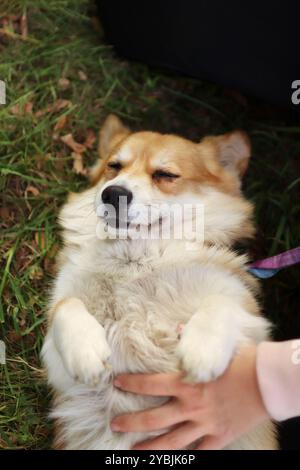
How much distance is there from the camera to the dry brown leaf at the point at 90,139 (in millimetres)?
2932

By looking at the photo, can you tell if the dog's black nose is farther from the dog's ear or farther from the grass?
the grass

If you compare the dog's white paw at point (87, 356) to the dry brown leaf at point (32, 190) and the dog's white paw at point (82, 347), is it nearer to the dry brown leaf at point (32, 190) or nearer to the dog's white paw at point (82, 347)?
the dog's white paw at point (82, 347)

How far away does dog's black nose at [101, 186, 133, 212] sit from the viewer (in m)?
1.97

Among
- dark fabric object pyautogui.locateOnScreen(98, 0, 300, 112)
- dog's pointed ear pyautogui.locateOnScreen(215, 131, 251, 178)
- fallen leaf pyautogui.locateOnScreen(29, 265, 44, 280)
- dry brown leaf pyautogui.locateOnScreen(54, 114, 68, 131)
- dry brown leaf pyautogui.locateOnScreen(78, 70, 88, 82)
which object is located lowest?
fallen leaf pyautogui.locateOnScreen(29, 265, 44, 280)

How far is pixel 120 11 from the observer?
108 inches

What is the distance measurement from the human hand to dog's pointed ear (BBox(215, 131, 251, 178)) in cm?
97

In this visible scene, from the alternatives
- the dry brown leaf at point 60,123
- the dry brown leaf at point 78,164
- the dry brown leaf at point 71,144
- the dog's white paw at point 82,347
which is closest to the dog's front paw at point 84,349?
the dog's white paw at point 82,347

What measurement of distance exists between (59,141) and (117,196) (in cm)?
109

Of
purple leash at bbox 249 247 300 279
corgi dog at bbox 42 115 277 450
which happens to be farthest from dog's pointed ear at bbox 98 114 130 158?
purple leash at bbox 249 247 300 279

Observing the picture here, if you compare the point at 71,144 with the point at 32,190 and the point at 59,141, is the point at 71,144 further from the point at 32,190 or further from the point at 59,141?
the point at 32,190

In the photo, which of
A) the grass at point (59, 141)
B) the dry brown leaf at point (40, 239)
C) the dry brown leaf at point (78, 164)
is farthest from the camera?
the dry brown leaf at point (78, 164)

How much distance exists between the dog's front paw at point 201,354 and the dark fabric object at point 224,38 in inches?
58.2

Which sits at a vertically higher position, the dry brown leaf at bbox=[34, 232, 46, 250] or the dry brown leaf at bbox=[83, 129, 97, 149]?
the dry brown leaf at bbox=[83, 129, 97, 149]

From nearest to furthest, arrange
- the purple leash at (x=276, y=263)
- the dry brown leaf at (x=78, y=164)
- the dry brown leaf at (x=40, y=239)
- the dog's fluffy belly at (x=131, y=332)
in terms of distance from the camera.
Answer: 1. the dog's fluffy belly at (x=131, y=332)
2. the purple leash at (x=276, y=263)
3. the dry brown leaf at (x=40, y=239)
4. the dry brown leaf at (x=78, y=164)
